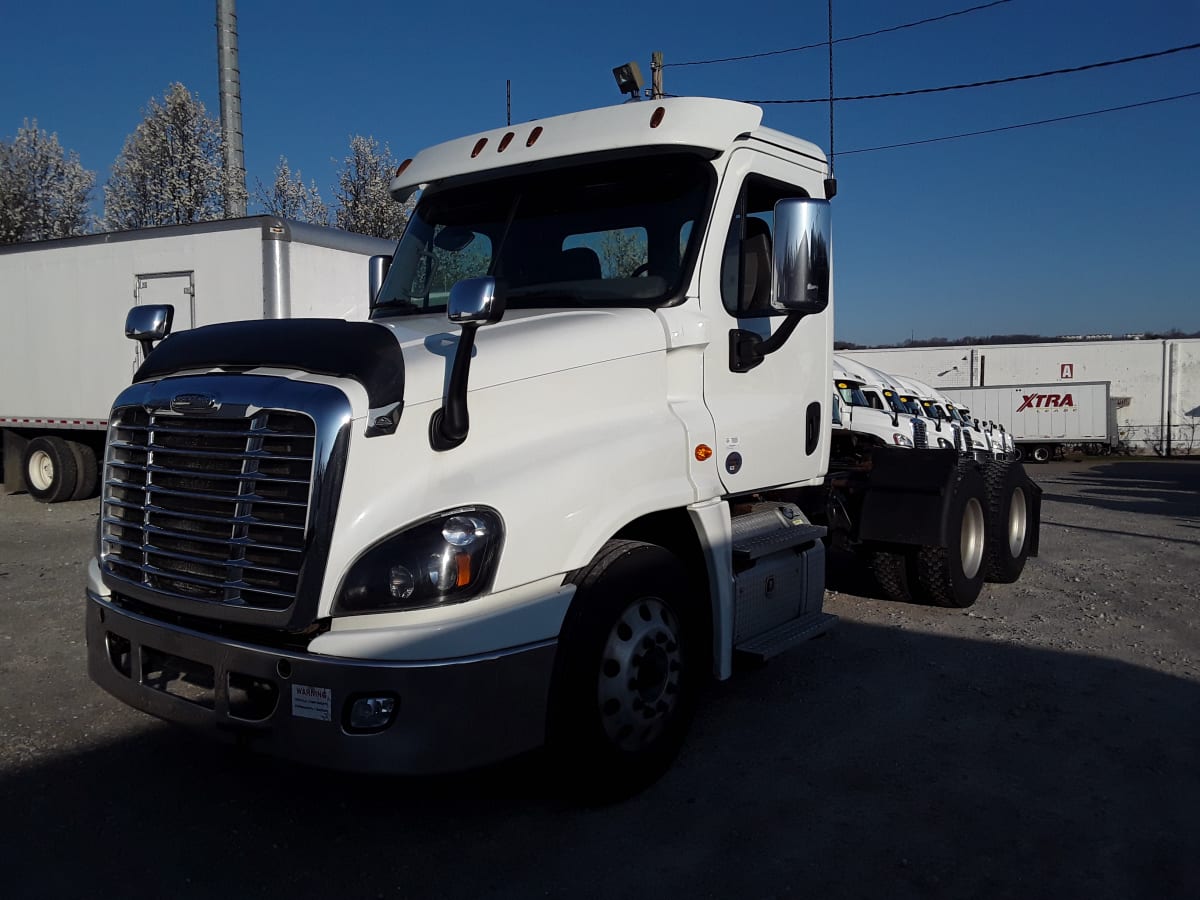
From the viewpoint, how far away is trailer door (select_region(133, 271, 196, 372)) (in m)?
12.2

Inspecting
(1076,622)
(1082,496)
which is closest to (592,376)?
(1076,622)

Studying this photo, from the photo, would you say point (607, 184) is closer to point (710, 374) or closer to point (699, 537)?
point (710, 374)

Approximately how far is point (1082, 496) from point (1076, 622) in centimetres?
1134

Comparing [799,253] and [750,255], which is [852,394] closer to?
[750,255]

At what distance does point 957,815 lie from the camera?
394cm

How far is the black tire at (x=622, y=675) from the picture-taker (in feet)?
11.7

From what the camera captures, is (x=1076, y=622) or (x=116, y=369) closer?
(x=1076, y=622)

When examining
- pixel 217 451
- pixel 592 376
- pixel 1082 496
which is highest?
pixel 592 376

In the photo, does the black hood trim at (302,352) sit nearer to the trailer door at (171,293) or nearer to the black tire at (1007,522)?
the black tire at (1007,522)

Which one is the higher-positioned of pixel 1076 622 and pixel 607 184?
pixel 607 184

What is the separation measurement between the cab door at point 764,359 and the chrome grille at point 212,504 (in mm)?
1991

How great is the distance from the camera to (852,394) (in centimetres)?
920

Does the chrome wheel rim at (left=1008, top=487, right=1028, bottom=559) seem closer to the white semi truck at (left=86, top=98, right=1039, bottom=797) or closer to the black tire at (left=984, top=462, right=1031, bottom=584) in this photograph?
the black tire at (left=984, top=462, right=1031, bottom=584)

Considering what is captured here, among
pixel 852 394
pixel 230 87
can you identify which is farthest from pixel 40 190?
pixel 852 394
